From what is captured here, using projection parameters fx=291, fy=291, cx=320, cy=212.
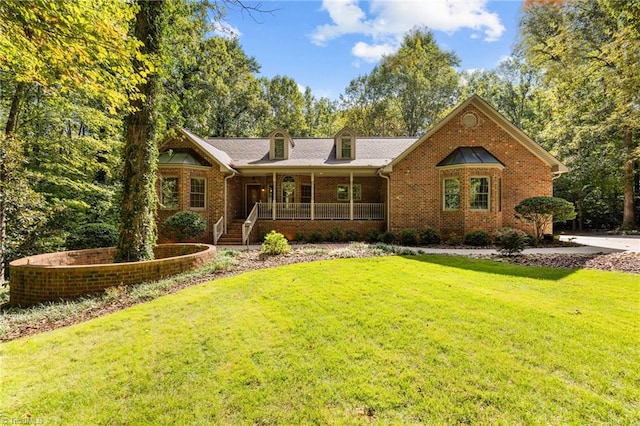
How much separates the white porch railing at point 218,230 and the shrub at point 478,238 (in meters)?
11.1

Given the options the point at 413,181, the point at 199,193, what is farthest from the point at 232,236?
the point at 413,181

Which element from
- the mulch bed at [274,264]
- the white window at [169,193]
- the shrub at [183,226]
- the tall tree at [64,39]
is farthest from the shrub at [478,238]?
the white window at [169,193]

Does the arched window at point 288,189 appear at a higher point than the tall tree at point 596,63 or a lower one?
lower

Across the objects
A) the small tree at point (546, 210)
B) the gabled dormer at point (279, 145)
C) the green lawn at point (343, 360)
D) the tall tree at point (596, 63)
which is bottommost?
the green lawn at point (343, 360)

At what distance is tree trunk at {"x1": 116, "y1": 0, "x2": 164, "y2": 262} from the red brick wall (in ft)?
33.6

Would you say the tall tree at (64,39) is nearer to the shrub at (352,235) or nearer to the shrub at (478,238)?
the shrub at (352,235)

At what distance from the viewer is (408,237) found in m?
13.0

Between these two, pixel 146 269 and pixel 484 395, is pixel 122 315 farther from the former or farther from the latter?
pixel 484 395

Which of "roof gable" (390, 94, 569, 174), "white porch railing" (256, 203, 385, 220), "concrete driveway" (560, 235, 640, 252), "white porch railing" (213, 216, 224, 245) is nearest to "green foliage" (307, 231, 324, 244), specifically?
"white porch railing" (256, 203, 385, 220)

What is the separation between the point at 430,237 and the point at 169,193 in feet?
40.2

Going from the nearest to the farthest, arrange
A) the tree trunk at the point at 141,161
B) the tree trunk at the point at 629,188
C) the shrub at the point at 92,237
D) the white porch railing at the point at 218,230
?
the tree trunk at the point at 141,161
the shrub at the point at 92,237
the white porch railing at the point at 218,230
the tree trunk at the point at 629,188


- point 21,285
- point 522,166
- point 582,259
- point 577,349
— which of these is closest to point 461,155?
point 522,166

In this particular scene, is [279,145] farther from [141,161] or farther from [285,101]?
[285,101]

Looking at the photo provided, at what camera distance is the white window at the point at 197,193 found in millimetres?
14242
